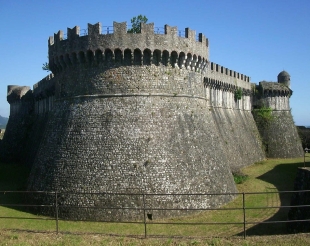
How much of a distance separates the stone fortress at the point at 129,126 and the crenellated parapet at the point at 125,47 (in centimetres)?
6

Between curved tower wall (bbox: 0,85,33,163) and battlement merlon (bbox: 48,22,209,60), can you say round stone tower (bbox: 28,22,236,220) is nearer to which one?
battlement merlon (bbox: 48,22,209,60)

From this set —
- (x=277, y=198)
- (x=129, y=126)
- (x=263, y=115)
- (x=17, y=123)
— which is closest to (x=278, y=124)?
(x=263, y=115)

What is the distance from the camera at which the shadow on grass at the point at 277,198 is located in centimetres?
1617

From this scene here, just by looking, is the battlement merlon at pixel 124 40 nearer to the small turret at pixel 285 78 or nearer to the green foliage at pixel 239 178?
the green foliage at pixel 239 178

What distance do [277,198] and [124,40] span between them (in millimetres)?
14488

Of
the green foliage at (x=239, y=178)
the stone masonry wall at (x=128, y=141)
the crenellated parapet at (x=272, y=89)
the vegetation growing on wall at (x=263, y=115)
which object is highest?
the crenellated parapet at (x=272, y=89)

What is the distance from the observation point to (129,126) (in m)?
18.8

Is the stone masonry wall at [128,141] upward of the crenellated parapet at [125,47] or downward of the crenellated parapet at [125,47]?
downward

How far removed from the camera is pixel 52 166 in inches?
762

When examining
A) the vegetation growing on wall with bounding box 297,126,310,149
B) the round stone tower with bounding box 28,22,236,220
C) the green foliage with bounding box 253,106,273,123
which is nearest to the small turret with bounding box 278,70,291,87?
the green foliage with bounding box 253,106,273,123

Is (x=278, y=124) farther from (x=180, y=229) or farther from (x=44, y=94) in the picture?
(x=180, y=229)

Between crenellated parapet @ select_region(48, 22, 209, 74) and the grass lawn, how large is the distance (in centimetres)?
932

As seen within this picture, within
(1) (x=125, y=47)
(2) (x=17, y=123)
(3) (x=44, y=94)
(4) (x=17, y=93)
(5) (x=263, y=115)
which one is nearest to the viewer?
(1) (x=125, y=47)

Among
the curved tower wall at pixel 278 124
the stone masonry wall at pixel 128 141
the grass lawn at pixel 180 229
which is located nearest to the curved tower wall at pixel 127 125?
the stone masonry wall at pixel 128 141
